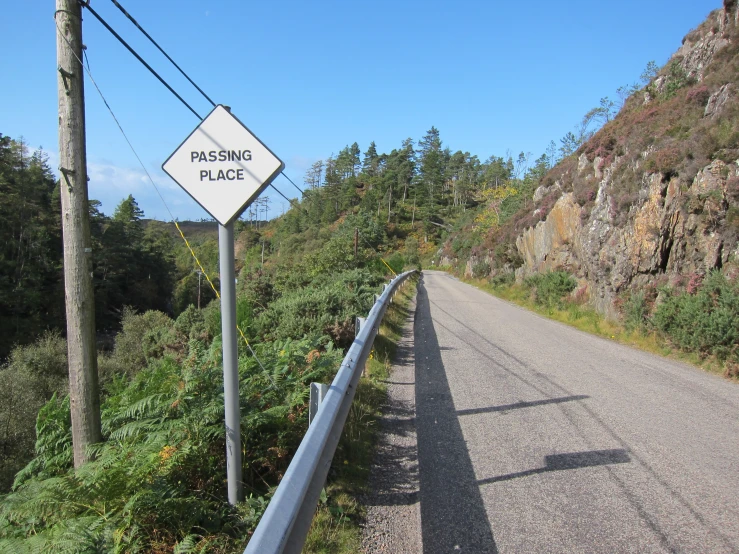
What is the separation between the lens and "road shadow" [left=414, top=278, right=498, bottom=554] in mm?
2734

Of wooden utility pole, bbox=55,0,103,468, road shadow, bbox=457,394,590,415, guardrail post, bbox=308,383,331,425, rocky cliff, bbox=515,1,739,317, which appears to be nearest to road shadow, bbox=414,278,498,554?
road shadow, bbox=457,394,590,415

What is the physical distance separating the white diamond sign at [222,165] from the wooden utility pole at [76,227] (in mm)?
1898

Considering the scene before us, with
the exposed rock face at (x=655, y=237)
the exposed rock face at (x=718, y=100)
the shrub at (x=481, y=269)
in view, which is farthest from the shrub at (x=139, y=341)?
the shrub at (x=481, y=269)

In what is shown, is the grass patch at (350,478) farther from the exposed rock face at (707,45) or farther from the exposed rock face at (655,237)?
the exposed rock face at (707,45)

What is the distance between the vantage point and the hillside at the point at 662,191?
1196cm

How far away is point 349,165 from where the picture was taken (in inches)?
4889

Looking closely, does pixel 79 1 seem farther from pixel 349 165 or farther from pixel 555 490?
pixel 349 165

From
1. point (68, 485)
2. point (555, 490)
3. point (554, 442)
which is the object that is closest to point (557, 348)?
point (554, 442)

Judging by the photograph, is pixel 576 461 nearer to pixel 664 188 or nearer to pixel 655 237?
pixel 655 237

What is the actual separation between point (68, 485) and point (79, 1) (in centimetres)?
395

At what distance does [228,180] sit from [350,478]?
222cm

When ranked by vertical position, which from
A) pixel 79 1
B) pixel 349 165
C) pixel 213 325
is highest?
pixel 349 165

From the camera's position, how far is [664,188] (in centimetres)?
1427

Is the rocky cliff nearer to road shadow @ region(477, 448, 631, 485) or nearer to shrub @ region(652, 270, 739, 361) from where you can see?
shrub @ region(652, 270, 739, 361)
